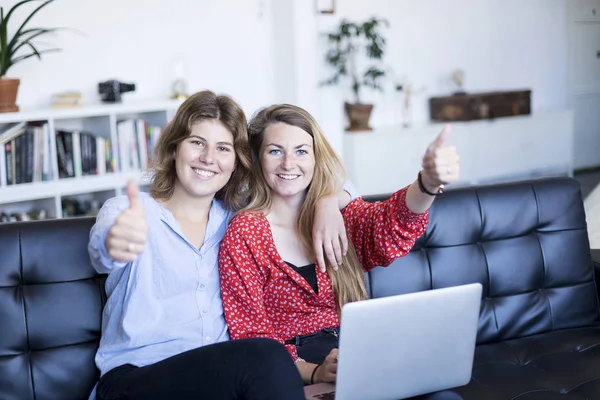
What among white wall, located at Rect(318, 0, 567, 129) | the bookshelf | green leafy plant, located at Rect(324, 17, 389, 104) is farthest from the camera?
white wall, located at Rect(318, 0, 567, 129)

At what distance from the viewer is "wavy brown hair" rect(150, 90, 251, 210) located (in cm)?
192

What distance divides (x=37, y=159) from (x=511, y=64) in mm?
4750

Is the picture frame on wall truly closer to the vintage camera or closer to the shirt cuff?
the vintage camera

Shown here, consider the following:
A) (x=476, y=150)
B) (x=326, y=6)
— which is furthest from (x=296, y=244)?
(x=476, y=150)

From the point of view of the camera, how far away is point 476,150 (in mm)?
6258

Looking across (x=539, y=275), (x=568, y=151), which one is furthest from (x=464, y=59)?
(x=539, y=275)

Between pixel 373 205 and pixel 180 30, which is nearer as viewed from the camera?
pixel 373 205

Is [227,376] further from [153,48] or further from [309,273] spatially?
[153,48]

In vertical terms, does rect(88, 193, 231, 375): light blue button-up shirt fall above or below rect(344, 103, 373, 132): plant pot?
below

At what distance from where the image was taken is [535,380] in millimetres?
1926

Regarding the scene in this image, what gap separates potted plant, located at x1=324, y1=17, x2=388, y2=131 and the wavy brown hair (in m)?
3.82

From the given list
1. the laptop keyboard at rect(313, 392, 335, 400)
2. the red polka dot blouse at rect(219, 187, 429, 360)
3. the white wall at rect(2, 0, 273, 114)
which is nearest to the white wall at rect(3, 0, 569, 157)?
the white wall at rect(2, 0, 273, 114)

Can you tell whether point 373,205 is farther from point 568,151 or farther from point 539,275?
point 568,151

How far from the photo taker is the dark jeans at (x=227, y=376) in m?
1.52
